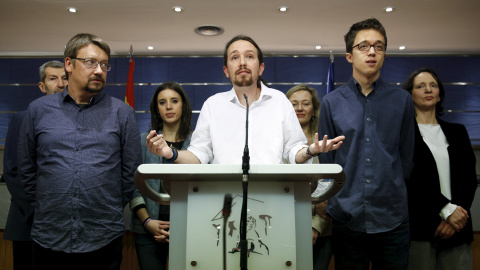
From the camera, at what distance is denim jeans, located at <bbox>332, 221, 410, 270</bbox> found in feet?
5.31

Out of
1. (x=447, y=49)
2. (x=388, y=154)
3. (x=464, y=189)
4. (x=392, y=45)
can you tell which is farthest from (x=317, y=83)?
(x=388, y=154)

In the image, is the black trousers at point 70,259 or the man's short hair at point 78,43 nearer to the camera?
the black trousers at point 70,259

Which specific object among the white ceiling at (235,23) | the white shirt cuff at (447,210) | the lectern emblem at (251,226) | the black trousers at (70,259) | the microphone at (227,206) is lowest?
the black trousers at (70,259)

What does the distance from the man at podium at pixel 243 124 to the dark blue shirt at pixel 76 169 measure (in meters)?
0.40

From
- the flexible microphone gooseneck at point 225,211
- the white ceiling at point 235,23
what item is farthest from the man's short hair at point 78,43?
the white ceiling at point 235,23

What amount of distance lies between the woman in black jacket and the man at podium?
83 centimetres

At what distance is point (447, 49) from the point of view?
657 centimetres

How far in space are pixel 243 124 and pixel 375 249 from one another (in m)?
0.79

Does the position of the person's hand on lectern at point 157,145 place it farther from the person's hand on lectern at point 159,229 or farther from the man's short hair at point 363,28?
the man's short hair at point 363,28

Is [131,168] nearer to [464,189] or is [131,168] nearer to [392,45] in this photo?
[464,189]

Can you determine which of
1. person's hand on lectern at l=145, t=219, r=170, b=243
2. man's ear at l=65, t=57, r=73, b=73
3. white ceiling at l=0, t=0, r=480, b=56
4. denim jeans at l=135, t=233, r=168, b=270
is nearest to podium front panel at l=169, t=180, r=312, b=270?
person's hand on lectern at l=145, t=219, r=170, b=243

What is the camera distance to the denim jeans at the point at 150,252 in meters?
2.08

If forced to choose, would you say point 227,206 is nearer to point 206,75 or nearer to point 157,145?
point 157,145

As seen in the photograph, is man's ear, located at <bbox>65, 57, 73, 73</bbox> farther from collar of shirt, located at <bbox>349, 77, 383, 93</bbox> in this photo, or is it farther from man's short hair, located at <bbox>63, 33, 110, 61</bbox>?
collar of shirt, located at <bbox>349, 77, 383, 93</bbox>
